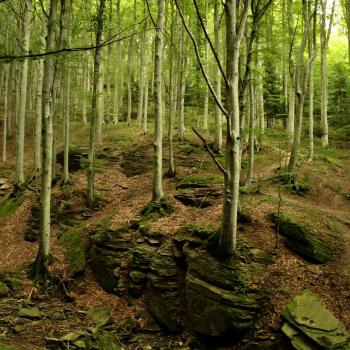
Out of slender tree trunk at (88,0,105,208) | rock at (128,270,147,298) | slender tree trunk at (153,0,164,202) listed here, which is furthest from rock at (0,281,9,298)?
slender tree trunk at (153,0,164,202)

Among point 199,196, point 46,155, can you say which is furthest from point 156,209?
point 46,155

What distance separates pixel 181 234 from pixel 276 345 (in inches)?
128

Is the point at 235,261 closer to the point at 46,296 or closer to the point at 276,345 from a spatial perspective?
the point at 276,345

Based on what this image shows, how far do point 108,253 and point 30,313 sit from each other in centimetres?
235

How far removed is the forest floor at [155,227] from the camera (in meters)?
6.14

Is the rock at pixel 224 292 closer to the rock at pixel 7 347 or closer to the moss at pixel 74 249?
the rock at pixel 7 347

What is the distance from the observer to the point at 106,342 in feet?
19.4

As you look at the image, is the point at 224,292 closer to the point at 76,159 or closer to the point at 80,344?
the point at 80,344

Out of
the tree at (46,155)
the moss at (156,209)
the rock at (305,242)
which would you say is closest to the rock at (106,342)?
the tree at (46,155)

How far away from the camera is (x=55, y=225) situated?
448 inches

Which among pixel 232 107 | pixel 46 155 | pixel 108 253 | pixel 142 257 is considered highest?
pixel 232 107

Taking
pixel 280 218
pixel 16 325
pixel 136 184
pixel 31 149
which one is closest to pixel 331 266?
pixel 280 218

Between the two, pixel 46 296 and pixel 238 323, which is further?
pixel 46 296

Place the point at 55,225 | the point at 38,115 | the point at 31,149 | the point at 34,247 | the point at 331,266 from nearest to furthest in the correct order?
the point at 331,266
the point at 34,247
the point at 55,225
the point at 38,115
the point at 31,149
